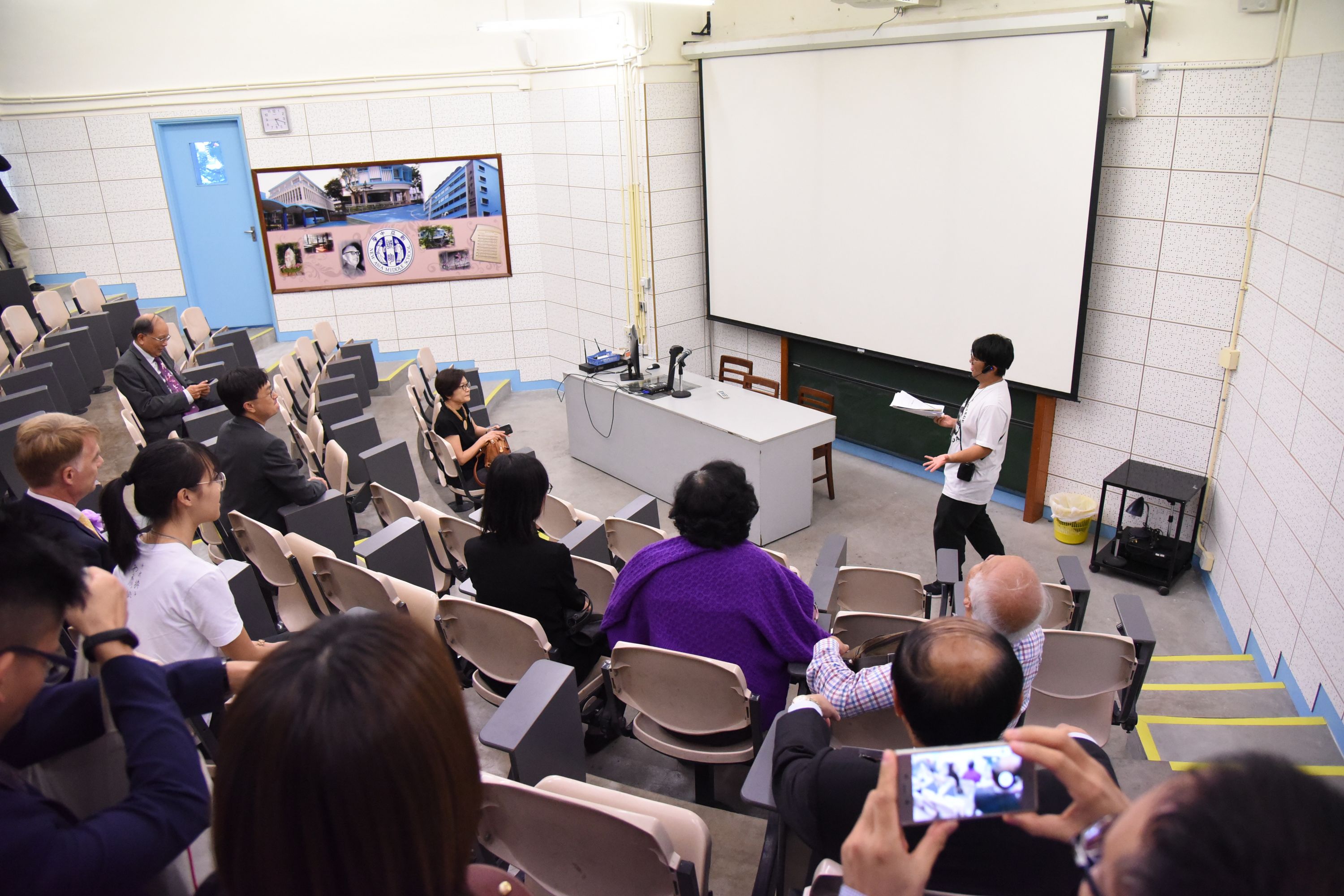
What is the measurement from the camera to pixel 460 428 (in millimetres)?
5465

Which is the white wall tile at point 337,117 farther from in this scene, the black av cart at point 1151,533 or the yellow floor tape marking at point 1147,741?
the yellow floor tape marking at point 1147,741

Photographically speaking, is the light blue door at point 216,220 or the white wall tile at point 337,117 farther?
the light blue door at point 216,220

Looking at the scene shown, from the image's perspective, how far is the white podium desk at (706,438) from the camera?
5.66 meters

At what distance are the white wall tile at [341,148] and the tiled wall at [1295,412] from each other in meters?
7.54

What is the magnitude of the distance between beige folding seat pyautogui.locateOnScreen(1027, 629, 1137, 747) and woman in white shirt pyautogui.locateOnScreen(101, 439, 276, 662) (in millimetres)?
2460

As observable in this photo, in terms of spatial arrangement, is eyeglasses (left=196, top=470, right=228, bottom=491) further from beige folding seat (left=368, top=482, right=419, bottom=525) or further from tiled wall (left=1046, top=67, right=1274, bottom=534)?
tiled wall (left=1046, top=67, right=1274, bottom=534)

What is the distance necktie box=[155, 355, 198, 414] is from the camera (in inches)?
220

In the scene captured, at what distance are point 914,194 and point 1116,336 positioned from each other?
1717mm

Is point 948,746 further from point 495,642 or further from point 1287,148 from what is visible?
point 1287,148

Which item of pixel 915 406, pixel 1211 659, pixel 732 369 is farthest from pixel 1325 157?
pixel 732 369

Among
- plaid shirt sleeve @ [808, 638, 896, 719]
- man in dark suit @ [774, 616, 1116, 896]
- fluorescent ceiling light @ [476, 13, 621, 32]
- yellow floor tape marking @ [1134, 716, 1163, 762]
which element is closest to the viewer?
man in dark suit @ [774, 616, 1116, 896]

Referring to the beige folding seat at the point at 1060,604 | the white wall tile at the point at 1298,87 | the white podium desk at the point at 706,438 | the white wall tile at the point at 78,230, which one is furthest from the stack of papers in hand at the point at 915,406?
the white wall tile at the point at 78,230

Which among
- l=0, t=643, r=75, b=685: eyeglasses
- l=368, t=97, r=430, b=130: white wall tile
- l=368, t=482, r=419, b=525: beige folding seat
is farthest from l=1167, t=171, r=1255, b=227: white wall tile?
l=368, t=97, r=430, b=130: white wall tile

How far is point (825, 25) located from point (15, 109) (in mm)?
7882
